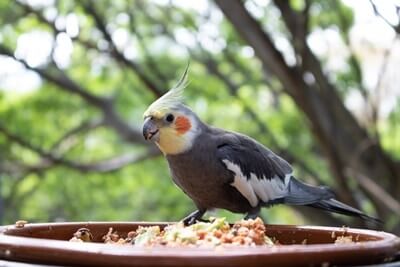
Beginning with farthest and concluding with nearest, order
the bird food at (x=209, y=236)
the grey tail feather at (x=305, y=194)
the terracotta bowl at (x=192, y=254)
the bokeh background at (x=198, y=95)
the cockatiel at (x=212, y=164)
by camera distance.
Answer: the bokeh background at (x=198, y=95) → the grey tail feather at (x=305, y=194) → the cockatiel at (x=212, y=164) → the bird food at (x=209, y=236) → the terracotta bowl at (x=192, y=254)

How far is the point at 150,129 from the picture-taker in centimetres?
200

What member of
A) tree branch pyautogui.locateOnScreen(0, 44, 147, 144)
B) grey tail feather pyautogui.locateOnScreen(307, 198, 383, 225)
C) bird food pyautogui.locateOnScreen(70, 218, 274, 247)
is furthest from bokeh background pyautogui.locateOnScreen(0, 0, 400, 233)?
bird food pyautogui.locateOnScreen(70, 218, 274, 247)

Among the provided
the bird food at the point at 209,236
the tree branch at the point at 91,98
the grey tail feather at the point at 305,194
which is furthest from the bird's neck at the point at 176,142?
the tree branch at the point at 91,98

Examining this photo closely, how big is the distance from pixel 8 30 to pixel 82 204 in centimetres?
189

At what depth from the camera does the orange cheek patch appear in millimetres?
2088

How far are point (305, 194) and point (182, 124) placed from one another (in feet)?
1.45

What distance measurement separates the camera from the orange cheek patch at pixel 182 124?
6.85 feet

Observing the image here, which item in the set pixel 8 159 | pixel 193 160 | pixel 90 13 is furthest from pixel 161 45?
pixel 193 160

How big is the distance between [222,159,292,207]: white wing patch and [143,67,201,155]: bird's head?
0.46ft

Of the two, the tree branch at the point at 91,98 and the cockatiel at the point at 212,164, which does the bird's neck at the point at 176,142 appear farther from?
the tree branch at the point at 91,98

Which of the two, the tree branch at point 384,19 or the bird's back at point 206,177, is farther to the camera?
the tree branch at point 384,19

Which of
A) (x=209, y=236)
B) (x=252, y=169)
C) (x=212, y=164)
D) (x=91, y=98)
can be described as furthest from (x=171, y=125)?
(x=91, y=98)

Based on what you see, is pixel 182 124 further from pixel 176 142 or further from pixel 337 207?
pixel 337 207

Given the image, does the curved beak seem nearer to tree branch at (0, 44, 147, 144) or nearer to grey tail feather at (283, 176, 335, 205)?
grey tail feather at (283, 176, 335, 205)
